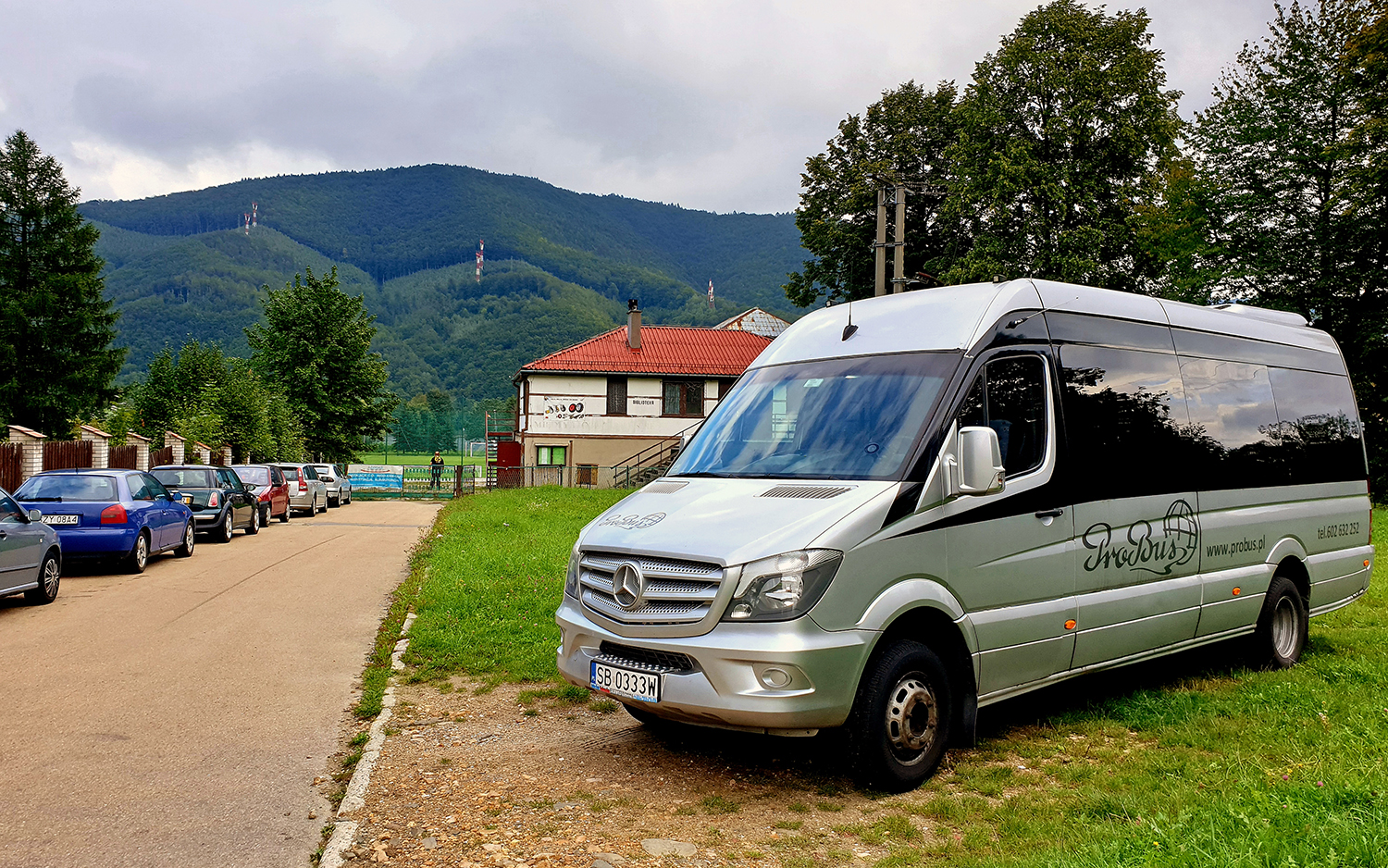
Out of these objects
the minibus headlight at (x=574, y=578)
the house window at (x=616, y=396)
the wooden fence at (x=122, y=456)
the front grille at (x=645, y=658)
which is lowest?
the front grille at (x=645, y=658)

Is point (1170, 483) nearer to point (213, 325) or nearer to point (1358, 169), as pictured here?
point (1358, 169)

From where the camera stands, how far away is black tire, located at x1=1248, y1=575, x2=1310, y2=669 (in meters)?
7.64

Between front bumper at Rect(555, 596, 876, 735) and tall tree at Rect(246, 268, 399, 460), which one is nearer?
front bumper at Rect(555, 596, 876, 735)

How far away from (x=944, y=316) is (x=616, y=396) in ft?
148

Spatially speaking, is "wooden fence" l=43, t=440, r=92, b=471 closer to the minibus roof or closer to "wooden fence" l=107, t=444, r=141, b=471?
"wooden fence" l=107, t=444, r=141, b=471

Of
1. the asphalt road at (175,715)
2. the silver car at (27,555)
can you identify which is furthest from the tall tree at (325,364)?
the silver car at (27,555)

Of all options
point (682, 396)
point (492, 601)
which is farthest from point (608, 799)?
point (682, 396)

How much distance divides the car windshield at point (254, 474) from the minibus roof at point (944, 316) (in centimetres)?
2466

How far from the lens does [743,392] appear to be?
6648mm

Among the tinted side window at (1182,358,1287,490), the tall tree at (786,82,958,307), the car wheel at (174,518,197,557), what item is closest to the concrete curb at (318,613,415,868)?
the tinted side window at (1182,358,1287,490)

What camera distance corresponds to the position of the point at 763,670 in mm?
4668

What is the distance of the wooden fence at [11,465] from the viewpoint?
2206 cm

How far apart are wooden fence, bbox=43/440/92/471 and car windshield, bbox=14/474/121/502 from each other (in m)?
10.4

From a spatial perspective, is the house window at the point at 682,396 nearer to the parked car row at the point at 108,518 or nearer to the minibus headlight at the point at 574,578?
the parked car row at the point at 108,518
